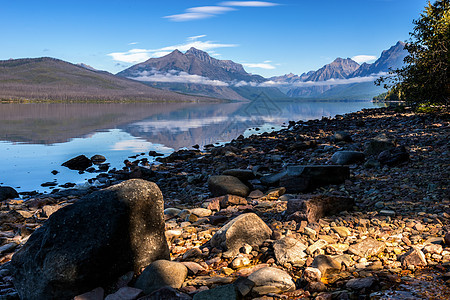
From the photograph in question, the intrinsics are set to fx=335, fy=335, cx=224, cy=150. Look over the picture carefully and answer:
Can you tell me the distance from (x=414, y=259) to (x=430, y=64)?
815 inches

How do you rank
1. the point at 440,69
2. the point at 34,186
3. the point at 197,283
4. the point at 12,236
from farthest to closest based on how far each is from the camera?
the point at 440,69 < the point at 34,186 < the point at 12,236 < the point at 197,283

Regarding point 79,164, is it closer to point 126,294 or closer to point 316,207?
point 316,207

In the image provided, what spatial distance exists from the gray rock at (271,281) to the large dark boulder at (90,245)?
2.11 m

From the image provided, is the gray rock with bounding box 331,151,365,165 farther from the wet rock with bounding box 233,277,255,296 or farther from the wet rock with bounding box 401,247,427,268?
the wet rock with bounding box 233,277,255,296

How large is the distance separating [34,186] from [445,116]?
93.1 ft

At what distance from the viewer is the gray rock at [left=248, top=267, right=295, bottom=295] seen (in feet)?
16.8

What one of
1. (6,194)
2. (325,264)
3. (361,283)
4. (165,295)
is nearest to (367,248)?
(325,264)

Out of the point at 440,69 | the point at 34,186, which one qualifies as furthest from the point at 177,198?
the point at 440,69

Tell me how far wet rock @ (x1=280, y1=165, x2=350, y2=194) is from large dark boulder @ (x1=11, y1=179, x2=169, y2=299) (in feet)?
18.3

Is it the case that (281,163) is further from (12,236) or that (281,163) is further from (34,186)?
(34,186)

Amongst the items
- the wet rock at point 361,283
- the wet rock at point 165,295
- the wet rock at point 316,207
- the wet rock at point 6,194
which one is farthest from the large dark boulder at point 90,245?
the wet rock at point 6,194

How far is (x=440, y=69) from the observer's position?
2161cm

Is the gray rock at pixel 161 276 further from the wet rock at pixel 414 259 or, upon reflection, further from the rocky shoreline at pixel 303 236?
the wet rock at pixel 414 259

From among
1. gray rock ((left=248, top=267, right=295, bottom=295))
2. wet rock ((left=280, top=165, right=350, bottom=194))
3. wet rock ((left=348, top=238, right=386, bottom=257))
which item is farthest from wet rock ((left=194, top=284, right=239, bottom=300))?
wet rock ((left=280, top=165, right=350, bottom=194))
